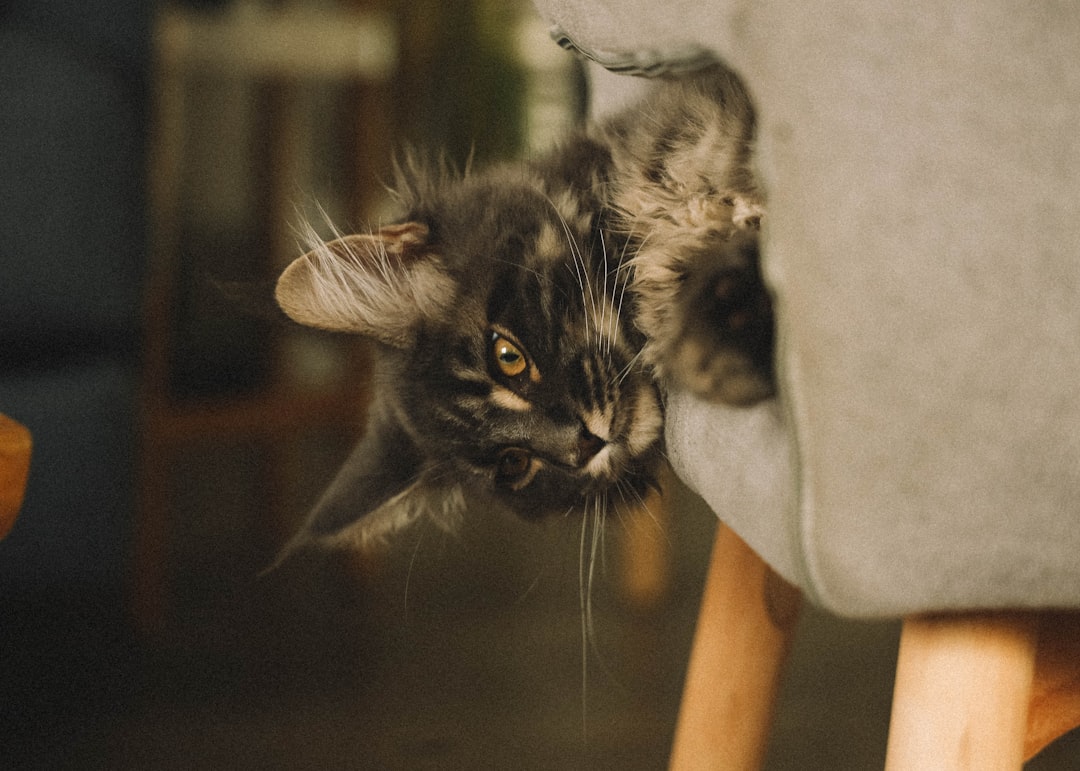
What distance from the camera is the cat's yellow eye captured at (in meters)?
0.77

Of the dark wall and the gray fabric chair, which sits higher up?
the gray fabric chair

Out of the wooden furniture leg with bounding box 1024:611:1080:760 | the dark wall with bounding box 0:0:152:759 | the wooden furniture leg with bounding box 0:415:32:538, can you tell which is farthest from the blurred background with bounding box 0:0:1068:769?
the wooden furniture leg with bounding box 1024:611:1080:760

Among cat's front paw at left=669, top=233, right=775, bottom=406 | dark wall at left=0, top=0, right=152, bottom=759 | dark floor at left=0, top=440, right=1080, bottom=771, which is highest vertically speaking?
cat's front paw at left=669, top=233, right=775, bottom=406

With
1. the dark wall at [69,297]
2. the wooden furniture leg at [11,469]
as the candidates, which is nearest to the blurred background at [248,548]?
the dark wall at [69,297]

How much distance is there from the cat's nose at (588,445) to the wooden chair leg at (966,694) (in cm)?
35

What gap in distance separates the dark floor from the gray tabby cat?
0.24m

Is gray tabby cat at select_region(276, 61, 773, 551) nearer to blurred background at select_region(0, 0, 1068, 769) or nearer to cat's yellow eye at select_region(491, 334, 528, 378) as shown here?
cat's yellow eye at select_region(491, 334, 528, 378)

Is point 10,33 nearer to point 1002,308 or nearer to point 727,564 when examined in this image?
point 727,564

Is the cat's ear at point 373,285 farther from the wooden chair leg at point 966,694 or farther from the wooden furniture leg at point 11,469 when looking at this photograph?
the wooden chair leg at point 966,694

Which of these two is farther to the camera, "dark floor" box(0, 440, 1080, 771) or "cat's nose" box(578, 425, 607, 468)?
"dark floor" box(0, 440, 1080, 771)

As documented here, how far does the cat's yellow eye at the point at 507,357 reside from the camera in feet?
2.54

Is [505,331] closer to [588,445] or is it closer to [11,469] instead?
[588,445]

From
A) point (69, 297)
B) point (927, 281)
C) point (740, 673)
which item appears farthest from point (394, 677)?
point (927, 281)

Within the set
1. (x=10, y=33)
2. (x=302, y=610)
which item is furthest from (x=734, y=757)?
(x=10, y=33)
